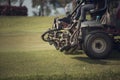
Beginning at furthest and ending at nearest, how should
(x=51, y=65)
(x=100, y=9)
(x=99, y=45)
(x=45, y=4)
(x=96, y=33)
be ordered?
(x=45, y=4), (x=100, y=9), (x=99, y=45), (x=96, y=33), (x=51, y=65)

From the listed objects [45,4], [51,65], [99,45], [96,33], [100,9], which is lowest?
→ [45,4]

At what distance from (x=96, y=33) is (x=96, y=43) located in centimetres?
33

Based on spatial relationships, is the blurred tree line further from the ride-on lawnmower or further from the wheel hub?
the wheel hub

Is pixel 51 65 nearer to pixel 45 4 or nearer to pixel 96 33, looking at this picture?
pixel 96 33

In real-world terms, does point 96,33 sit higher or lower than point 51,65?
higher

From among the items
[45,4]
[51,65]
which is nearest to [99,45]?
[51,65]

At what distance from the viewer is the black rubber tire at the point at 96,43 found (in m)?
12.0

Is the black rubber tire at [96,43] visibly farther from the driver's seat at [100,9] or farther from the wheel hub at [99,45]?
the driver's seat at [100,9]

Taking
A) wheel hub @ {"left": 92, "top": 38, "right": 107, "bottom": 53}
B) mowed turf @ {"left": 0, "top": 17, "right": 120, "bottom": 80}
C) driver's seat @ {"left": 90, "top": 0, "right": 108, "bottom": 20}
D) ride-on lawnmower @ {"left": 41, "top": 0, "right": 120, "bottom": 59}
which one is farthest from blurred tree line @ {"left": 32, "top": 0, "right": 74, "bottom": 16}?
wheel hub @ {"left": 92, "top": 38, "right": 107, "bottom": 53}

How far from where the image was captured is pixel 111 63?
1131 centimetres

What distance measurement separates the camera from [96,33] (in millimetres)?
12086

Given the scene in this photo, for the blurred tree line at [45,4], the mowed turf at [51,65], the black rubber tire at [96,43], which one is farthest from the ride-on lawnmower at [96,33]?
the blurred tree line at [45,4]

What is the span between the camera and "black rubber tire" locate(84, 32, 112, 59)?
1205 centimetres

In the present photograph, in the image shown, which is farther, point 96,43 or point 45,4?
point 45,4
